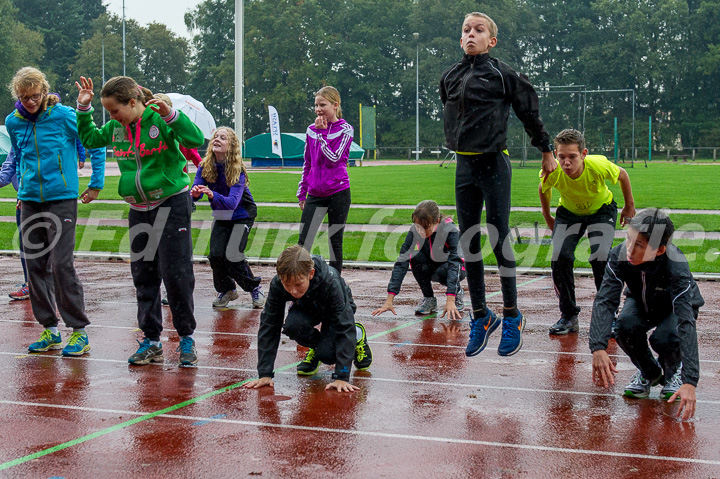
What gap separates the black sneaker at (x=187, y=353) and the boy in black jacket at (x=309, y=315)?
2.89 ft

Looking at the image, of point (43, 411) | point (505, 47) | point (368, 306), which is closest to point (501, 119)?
point (43, 411)

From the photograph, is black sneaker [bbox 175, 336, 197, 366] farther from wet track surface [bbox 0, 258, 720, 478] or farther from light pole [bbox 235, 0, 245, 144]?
light pole [bbox 235, 0, 245, 144]

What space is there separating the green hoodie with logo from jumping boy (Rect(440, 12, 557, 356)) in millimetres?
1839

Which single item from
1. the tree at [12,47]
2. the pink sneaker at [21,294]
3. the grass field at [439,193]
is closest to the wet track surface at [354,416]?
the pink sneaker at [21,294]

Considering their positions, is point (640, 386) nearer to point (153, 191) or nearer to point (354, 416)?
point (354, 416)

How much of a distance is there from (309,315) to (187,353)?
108 cm

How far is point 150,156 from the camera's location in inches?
246

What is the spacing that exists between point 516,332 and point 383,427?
155 centimetres

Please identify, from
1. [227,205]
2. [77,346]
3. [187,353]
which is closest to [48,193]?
[77,346]

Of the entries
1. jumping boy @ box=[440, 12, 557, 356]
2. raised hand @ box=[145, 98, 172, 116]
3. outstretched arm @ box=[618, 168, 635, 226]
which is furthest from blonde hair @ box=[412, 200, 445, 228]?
raised hand @ box=[145, 98, 172, 116]

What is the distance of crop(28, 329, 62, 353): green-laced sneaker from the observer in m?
6.94

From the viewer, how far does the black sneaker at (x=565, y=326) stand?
25.4ft

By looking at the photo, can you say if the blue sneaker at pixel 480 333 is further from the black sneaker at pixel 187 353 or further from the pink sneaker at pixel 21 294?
the pink sneaker at pixel 21 294

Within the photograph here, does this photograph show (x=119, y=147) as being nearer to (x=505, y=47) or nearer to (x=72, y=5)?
(x=505, y=47)
